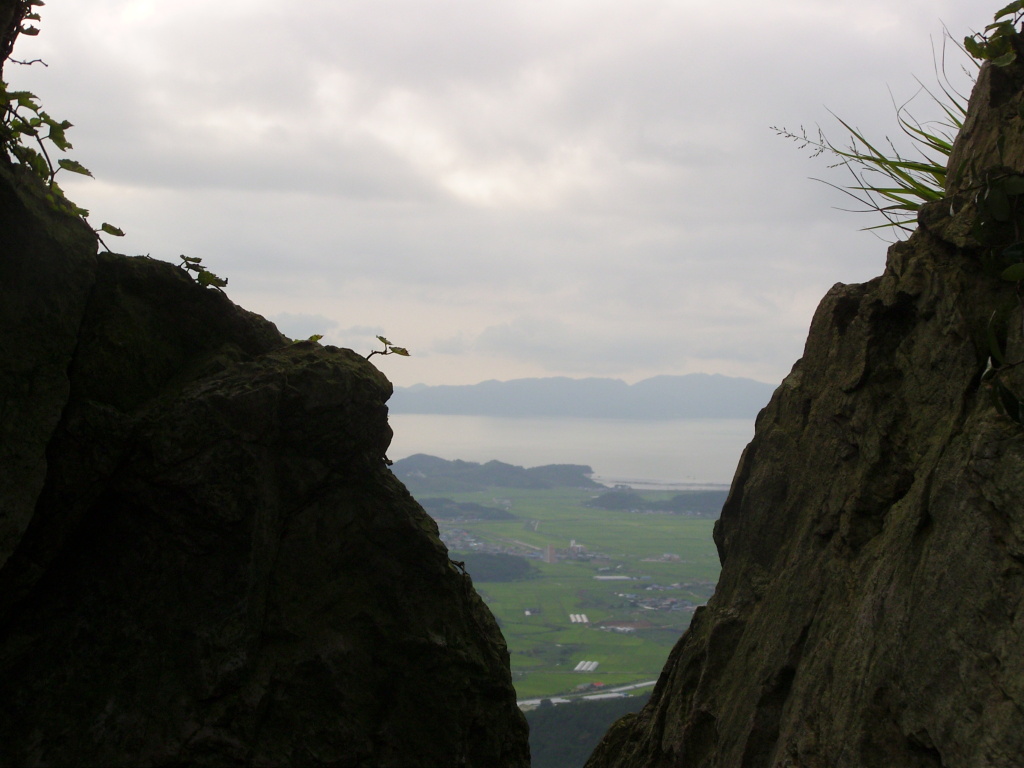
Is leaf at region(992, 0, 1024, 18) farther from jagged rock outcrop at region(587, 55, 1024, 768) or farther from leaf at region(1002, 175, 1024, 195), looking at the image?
leaf at region(1002, 175, 1024, 195)

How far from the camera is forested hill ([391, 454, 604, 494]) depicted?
236 ft

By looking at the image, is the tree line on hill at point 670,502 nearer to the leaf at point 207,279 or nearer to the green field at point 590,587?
the green field at point 590,587

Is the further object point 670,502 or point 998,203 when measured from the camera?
point 670,502

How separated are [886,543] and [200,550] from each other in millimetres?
4475

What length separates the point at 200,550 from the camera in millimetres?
5539

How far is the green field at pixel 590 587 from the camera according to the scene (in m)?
35.0

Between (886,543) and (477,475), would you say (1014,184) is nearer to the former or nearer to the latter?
(886,543)

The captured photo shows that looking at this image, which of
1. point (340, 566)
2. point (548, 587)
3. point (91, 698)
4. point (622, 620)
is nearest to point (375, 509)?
point (340, 566)

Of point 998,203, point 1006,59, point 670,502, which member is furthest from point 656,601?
point 998,203

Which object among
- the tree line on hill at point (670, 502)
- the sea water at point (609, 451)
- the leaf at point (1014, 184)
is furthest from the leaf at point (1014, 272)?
the sea water at point (609, 451)

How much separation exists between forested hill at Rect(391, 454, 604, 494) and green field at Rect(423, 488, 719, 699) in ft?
8.17

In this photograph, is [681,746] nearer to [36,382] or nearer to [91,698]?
[91,698]

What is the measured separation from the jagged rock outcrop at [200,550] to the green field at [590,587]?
22535mm

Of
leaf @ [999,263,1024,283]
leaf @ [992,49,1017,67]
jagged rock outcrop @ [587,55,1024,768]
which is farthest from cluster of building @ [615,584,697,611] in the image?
leaf @ [999,263,1024,283]
